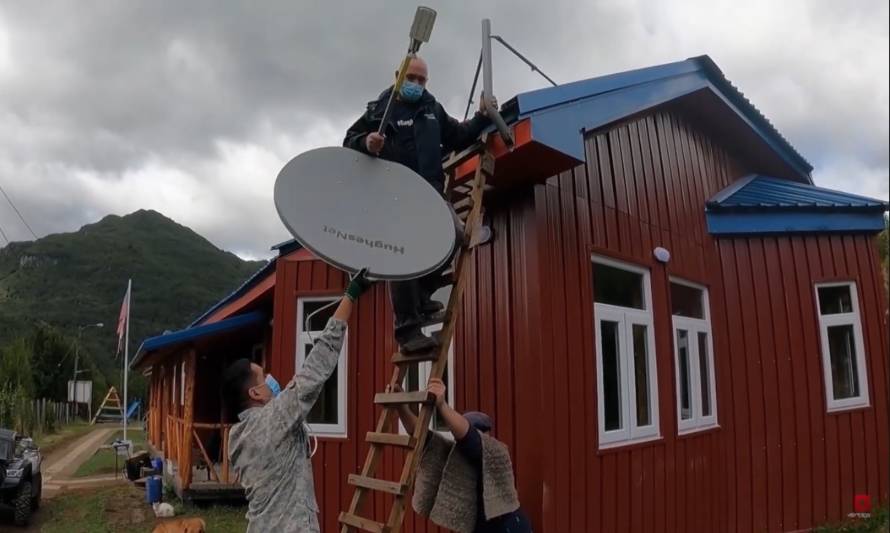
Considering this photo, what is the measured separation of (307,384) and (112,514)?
7.64 meters

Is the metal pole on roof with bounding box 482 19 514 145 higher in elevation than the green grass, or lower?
higher

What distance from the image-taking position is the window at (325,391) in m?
6.09

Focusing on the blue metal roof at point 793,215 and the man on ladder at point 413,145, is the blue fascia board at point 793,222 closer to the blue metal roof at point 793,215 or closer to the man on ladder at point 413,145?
the blue metal roof at point 793,215

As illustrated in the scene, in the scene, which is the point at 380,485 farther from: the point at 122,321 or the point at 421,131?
the point at 122,321

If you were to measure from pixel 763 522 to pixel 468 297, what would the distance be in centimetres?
400

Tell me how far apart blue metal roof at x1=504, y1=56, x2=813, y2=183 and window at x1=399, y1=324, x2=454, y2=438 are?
1686 mm

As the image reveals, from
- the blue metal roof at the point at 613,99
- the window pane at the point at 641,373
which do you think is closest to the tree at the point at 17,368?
the blue metal roof at the point at 613,99

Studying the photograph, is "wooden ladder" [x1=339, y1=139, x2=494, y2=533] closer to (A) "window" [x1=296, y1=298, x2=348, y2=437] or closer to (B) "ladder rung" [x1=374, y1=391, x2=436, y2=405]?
(B) "ladder rung" [x1=374, y1=391, x2=436, y2=405]

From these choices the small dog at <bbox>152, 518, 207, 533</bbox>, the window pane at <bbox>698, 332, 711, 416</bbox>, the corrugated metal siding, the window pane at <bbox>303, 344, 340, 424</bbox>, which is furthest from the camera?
the window pane at <bbox>698, 332, 711, 416</bbox>

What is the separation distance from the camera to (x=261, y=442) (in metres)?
2.62

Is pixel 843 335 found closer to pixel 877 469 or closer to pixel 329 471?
pixel 877 469

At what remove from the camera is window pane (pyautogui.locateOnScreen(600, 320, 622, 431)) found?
5.05m

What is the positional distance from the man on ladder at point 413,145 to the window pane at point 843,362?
213 inches

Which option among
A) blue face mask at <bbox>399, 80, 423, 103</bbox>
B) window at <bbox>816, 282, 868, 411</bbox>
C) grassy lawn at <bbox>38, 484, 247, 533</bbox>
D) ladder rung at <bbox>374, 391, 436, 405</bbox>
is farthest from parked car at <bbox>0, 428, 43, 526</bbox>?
window at <bbox>816, 282, 868, 411</bbox>
